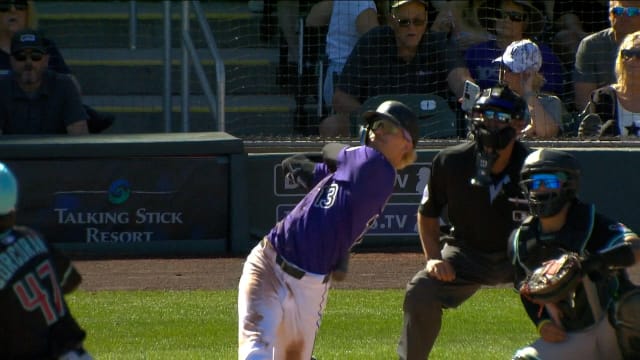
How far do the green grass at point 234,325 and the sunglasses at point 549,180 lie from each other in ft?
7.17

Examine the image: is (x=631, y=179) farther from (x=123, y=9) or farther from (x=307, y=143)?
(x=123, y=9)

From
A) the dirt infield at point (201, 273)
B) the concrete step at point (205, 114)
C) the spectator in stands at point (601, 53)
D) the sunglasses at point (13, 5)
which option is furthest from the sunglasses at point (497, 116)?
the sunglasses at point (13, 5)

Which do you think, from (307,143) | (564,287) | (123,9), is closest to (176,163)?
(307,143)

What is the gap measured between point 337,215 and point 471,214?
1011 millimetres

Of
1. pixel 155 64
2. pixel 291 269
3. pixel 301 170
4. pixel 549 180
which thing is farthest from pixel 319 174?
pixel 155 64

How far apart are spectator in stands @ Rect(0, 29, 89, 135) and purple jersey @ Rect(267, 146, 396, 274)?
20.1 ft

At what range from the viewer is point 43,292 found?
481 centimetres

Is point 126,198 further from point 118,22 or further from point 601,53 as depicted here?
point 118,22

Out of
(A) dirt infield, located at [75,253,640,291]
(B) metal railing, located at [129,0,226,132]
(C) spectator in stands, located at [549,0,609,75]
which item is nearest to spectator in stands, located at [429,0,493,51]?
(C) spectator in stands, located at [549,0,609,75]

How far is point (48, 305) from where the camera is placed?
189 inches

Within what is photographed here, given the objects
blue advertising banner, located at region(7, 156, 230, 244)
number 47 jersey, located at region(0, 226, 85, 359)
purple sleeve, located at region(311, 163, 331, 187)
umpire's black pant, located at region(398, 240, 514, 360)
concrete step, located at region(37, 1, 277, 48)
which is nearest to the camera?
number 47 jersey, located at region(0, 226, 85, 359)

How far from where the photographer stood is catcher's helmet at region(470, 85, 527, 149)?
631 cm

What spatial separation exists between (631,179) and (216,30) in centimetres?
528

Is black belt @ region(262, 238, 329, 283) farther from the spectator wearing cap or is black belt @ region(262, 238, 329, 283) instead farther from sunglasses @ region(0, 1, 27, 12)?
sunglasses @ region(0, 1, 27, 12)
